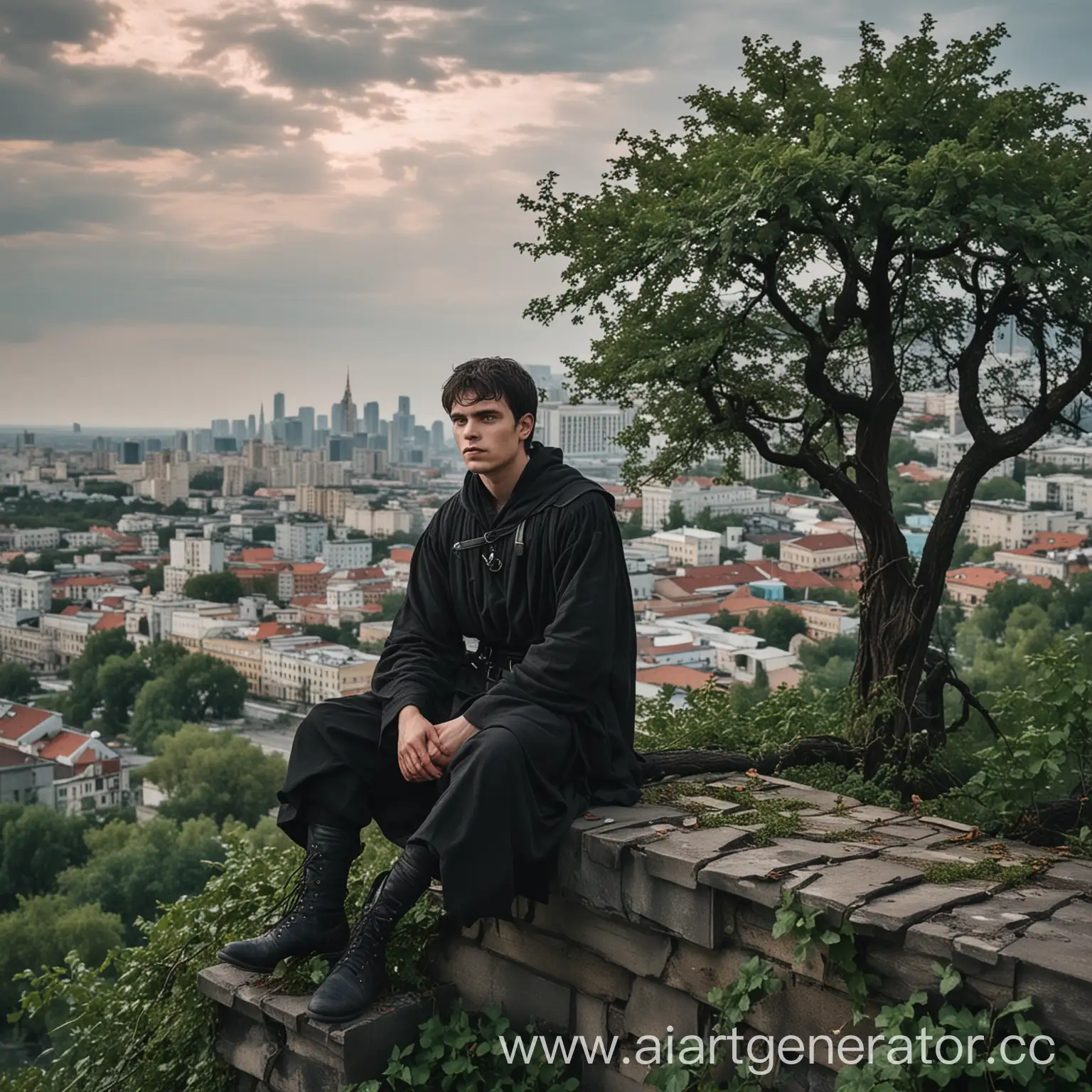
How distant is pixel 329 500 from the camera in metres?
53.4

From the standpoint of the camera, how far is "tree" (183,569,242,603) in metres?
42.3

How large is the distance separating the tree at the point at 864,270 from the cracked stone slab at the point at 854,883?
71.4 inches

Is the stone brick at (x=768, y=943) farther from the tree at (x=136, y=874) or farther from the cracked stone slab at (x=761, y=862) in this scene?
the tree at (x=136, y=874)

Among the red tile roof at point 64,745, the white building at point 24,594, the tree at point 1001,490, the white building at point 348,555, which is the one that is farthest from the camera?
the white building at point 348,555

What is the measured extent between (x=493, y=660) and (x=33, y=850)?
25297 mm

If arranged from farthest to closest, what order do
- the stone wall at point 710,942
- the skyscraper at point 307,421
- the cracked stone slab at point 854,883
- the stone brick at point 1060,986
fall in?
the skyscraper at point 307,421, the cracked stone slab at point 854,883, the stone wall at point 710,942, the stone brick at point 1060,986

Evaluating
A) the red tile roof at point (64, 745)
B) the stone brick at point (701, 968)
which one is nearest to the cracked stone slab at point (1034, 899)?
the stone brick at point (701, 968)

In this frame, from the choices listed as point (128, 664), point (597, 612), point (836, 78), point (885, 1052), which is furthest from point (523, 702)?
point (128, 664)

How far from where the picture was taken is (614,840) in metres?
2.39

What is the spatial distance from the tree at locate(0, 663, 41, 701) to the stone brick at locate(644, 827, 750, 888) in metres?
38.3

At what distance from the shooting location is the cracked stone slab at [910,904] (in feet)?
6.47

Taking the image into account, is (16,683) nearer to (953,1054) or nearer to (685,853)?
(685,853)

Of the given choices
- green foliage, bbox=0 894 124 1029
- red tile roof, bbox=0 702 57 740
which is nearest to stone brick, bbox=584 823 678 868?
green foliage, bbox=0 894 124 1029

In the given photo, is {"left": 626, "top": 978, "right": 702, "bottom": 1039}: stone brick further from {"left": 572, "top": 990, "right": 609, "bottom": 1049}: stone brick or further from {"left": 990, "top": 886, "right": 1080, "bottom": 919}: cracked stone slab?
{"left": 990, "top": 886, "right": 1080, "bottom": 919}: cracked stone slab
